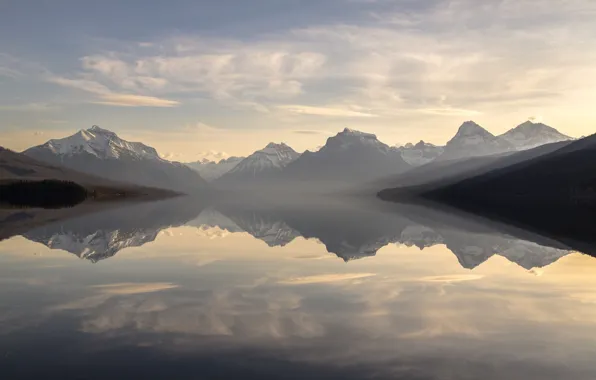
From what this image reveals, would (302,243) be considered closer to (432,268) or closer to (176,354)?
(432,268)

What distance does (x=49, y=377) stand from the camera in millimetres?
22391

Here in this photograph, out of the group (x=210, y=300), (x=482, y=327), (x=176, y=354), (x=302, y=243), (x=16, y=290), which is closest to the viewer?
(x=176, y=354)

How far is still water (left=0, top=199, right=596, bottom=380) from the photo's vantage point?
24.3 meters

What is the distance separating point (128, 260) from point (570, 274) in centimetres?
4249

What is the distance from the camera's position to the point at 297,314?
3362cm

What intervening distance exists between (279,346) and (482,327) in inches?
465

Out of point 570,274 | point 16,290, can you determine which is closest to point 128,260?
point 16,290

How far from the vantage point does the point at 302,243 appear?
78125mm

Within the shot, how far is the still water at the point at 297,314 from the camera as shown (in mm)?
24297

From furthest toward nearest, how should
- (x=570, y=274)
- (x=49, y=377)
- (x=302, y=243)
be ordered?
(x=302, y=243)
(x=570, y=274)
(x=49, y=377)

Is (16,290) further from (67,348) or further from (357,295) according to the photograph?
(357,295)

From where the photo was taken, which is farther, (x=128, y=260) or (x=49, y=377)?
(x=128, y=260)

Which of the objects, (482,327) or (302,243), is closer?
(482,327)

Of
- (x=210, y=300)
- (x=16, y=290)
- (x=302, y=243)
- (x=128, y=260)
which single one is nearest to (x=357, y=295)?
(x=210, y=300)
